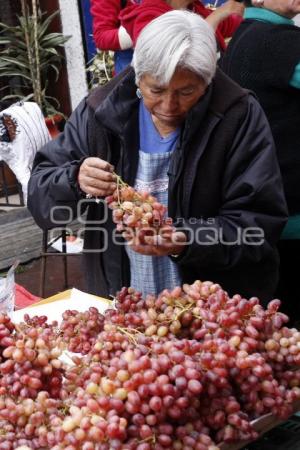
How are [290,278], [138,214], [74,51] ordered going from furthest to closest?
[74,51]
[290,278]
[138,214]

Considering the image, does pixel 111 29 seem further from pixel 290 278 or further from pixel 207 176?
pixel 207 176

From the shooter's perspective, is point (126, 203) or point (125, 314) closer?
point (125, 314)

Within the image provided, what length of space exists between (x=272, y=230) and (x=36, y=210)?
87 cm

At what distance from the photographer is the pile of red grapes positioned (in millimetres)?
1276

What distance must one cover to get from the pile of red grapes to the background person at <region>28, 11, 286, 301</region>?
482 millimetres

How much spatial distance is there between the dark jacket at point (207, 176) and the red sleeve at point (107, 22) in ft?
7.04

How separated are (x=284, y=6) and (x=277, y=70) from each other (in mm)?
281

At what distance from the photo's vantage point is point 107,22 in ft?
15.1

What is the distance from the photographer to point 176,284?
2.51 metres

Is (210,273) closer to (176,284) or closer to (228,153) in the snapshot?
(176,284)

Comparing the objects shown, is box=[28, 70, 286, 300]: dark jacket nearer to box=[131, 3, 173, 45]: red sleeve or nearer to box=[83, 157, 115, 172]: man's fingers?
box=[83, 157, 115, 172]: man's fingers

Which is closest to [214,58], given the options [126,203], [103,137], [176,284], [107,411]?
[103,137]

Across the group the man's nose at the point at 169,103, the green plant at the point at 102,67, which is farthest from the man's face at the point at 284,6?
the green plant at the point at 102,67

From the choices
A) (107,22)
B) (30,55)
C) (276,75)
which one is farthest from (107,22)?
(30,55)
